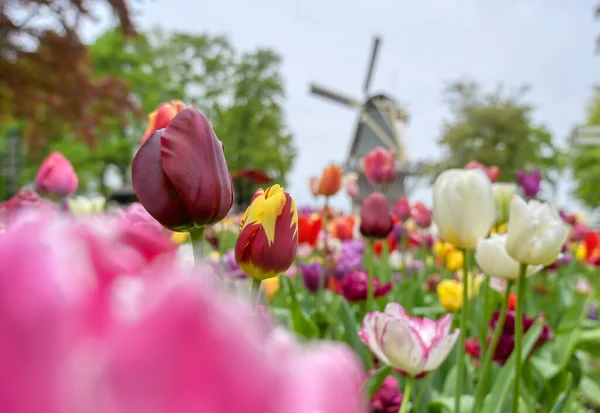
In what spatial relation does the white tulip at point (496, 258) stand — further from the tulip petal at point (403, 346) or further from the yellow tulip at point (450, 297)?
the yellow tulip at point (450, 297)

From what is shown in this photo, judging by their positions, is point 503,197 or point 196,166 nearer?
point 196,166

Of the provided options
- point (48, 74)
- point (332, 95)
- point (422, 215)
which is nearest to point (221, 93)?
A: point (332, 95)

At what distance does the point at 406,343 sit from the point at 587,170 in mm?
22299

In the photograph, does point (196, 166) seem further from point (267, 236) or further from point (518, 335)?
point (518, 335)

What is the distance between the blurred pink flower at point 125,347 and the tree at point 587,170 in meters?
21.5

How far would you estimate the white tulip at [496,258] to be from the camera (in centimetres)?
89

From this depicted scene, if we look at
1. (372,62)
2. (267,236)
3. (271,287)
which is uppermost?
(372,62)

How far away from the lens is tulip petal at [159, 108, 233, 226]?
1.62 feet

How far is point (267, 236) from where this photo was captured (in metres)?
0.59

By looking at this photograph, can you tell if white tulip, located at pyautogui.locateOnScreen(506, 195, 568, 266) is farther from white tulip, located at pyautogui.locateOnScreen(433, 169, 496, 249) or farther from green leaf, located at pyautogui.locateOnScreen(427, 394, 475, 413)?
green leaf, located at pyautogui.locateOnScreen(427, 394, 475, 413)

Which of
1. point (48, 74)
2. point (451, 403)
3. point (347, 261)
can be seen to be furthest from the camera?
point (48, 74)

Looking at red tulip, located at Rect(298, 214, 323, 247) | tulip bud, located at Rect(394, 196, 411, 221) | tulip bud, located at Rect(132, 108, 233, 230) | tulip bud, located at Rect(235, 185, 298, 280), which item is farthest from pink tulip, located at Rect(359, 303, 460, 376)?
tulip bud, located at Rect(394, 196, 411, 221)

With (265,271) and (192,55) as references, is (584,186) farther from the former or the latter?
(265,271)

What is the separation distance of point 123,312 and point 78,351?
11 millimetres
